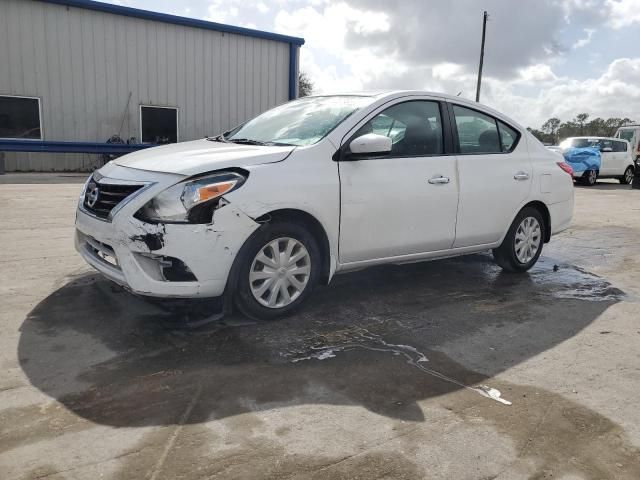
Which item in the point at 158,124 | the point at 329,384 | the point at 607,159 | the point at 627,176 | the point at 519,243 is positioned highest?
the point at 158,124

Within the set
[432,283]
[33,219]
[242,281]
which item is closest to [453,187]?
[432,283]

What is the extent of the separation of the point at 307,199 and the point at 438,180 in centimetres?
134

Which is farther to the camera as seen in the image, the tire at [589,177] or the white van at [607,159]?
the white van at [607,159]

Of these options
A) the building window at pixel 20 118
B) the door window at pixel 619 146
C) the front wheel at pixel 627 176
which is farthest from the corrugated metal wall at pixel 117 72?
the front wheel at pixel 627 176

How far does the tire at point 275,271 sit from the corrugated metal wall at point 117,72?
14631 mm

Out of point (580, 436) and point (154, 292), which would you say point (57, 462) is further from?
point (580, 436)

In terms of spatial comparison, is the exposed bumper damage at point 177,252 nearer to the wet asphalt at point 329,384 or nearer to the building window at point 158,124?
the wet asphalt at point 329,384

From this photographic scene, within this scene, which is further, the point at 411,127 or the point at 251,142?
the point at 411,127

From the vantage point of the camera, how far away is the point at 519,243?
559 cm

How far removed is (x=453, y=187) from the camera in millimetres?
4746

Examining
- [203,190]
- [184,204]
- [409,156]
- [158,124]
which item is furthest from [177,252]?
[158,124]

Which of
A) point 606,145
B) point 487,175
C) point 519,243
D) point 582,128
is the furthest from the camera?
point 582,128

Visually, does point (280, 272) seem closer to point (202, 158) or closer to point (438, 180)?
point (202, 158)

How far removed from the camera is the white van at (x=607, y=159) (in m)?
18.5
